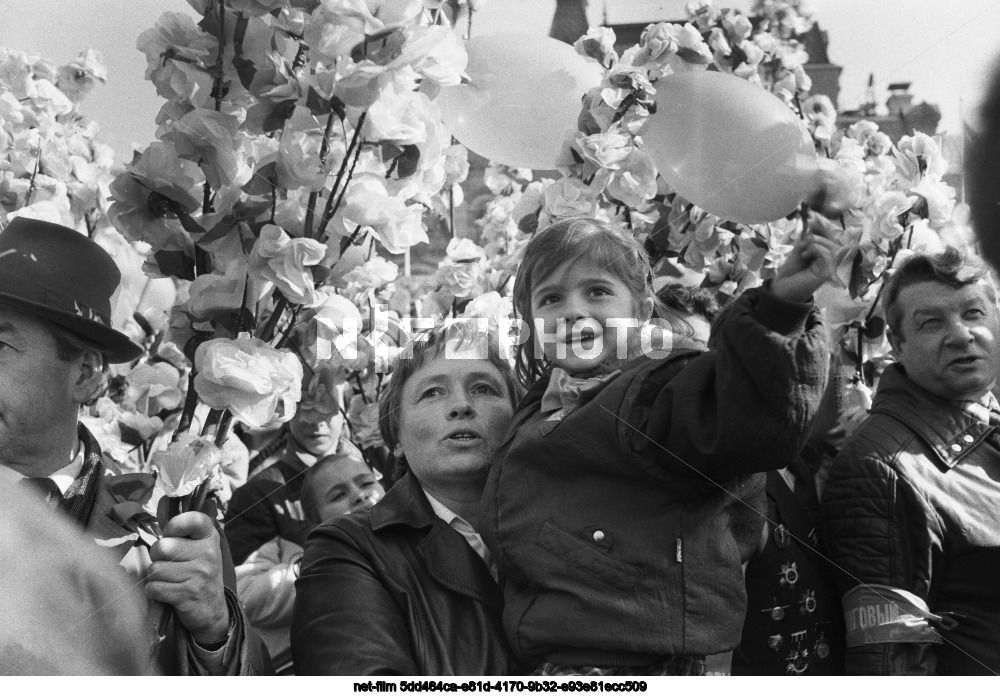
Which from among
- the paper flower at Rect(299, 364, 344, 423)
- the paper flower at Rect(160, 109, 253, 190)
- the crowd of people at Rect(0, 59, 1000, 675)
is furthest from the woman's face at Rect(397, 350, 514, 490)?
the paper flower at Rect(160, 109, 253, 190)

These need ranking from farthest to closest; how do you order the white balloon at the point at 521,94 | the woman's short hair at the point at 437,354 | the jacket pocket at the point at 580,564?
the white balloon at the point at 521,94
the woman's short hair at the point at 437,354
the jacket pocket at the point at 580,564

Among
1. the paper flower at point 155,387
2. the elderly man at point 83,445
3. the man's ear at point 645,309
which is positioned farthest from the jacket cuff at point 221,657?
the man's ear at point 645,309

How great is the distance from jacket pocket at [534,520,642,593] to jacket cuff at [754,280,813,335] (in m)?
0.26

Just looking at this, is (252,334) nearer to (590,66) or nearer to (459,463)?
(459,463)

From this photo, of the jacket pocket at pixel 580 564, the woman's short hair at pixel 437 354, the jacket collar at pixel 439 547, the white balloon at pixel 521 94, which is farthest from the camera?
the white balloon at pixel 521 94

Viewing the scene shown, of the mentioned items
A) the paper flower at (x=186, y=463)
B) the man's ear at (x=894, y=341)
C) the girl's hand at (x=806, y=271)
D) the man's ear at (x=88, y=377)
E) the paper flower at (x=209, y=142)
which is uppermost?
the paper flower at (x=209, y=142)

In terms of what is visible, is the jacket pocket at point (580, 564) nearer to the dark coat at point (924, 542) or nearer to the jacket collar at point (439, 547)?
the jacket collar at point (439, 547)

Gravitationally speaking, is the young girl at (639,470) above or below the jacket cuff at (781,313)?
below

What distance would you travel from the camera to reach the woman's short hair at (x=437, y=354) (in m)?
1.15

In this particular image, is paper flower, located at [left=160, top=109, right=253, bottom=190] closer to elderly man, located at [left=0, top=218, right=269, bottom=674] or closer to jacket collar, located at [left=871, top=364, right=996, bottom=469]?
elderly man, located at [left=0, top=218, right=269, bottom=674]

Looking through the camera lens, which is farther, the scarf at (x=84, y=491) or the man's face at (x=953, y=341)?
the man's face at (x=953, y=341)

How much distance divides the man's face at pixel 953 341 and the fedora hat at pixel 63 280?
34.2 inches
